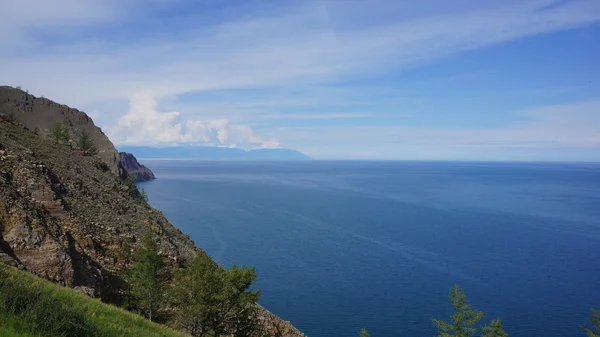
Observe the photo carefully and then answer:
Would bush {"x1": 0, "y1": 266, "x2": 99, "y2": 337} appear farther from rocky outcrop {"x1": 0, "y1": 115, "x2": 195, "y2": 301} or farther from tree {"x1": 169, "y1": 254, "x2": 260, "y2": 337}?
tree {"x1": 169, "y1": 254, "x2": 260, "y2": 337}

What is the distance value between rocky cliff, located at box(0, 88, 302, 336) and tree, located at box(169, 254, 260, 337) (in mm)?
6758

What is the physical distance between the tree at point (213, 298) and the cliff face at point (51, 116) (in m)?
126

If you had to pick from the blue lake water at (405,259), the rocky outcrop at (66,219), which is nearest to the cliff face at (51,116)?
the blue lake water at (405,259)

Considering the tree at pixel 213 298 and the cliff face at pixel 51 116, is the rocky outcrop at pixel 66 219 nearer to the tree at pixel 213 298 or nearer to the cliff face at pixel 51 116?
the tree at pixel 213 298

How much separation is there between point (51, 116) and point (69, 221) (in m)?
140

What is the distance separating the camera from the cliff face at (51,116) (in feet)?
476

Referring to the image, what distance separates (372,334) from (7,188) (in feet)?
150

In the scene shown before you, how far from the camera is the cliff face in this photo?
145 meters

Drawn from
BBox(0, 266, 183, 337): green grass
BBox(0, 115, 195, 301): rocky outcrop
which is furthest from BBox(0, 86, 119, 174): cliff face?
BBox(0, 266, 183, 337): green grass

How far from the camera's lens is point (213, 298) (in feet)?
94.8

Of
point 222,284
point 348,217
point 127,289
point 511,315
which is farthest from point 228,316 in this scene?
point 348,217

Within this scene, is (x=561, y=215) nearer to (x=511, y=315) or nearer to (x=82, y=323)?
(x=511, y=315)

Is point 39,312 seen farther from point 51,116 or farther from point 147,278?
point 51,116

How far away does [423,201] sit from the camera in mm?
167250
